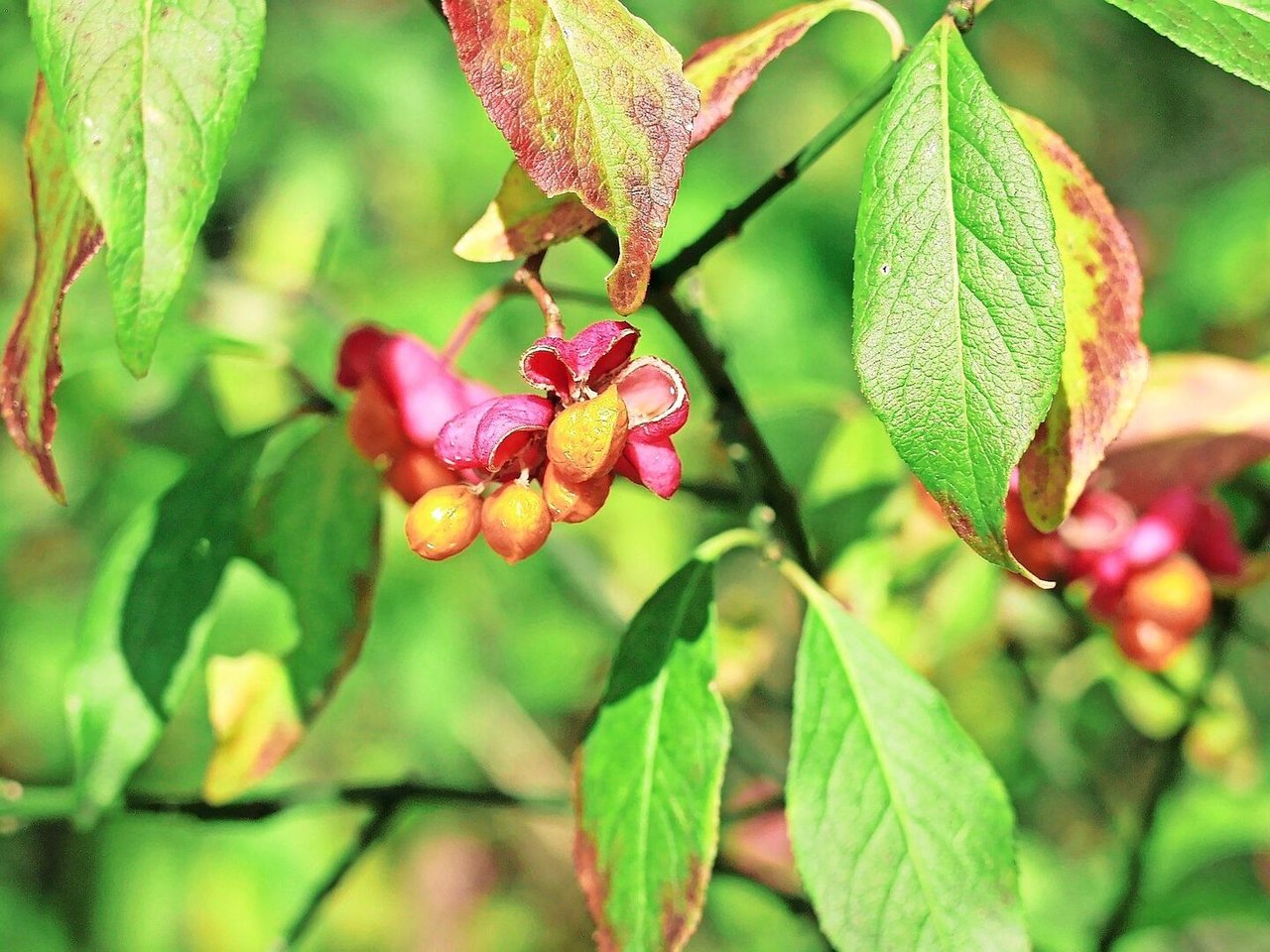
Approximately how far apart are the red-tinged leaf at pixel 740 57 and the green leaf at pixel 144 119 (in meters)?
0.23

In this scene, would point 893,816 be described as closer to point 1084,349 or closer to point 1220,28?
point 1084,349

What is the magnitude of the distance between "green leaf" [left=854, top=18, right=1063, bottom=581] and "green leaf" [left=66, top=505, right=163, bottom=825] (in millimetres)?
583

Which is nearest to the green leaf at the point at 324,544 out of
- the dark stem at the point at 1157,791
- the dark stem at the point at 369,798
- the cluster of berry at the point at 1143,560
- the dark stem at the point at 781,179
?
the dark stem at the point at 369,798

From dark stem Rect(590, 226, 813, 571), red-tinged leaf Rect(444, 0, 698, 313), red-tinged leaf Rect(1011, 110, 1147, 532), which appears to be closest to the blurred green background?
dark stem Rect(590, 226, 813, 571)

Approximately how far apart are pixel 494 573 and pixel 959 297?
1791mm

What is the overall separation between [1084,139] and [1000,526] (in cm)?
276

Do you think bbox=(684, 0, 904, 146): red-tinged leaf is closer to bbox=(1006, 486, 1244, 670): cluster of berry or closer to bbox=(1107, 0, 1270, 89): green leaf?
bbox=(1107, 0, 1270, 89): green leaf

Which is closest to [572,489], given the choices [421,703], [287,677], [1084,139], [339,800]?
[287,677]

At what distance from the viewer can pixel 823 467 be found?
4.03 feet

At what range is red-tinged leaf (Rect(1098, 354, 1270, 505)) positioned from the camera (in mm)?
999

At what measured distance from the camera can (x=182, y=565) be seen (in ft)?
2.97

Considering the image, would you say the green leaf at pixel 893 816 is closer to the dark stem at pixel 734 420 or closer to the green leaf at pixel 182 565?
the dark stem at pixel 734 420

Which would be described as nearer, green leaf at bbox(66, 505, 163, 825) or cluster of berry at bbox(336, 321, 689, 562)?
cluster of berry at bbox(336, 321, 689, 562)

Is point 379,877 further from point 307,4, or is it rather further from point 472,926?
point 307,4
